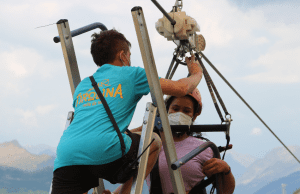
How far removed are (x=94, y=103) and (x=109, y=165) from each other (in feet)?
1.23

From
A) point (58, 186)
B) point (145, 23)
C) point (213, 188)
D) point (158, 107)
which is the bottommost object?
point (213, 188)

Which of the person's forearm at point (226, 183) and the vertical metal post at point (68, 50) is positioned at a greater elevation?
the vertical metal post at point (68, 50)

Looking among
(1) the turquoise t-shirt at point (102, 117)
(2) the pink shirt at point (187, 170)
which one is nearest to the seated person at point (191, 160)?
(2) the pink shirt at point (187, 170)

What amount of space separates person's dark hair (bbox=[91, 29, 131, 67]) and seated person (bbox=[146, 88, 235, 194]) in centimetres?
106

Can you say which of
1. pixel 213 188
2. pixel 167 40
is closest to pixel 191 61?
pixel 167 40

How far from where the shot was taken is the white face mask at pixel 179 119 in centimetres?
332

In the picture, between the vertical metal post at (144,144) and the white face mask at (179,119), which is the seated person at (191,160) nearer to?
the white face mask at (179,119)

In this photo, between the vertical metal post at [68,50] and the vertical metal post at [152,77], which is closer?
the vertical metal post at [152,77]

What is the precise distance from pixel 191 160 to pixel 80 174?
51.7 inches

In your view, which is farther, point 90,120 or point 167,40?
point 167,40

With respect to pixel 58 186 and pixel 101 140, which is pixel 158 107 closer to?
pixel 101 140

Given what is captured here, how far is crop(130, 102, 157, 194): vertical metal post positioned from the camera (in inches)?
87.0

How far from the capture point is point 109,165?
7.08ft

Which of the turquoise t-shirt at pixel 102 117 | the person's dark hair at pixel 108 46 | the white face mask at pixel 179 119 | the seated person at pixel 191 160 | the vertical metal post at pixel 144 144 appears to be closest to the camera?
the turquoise t-shirt at pixel 102 117
